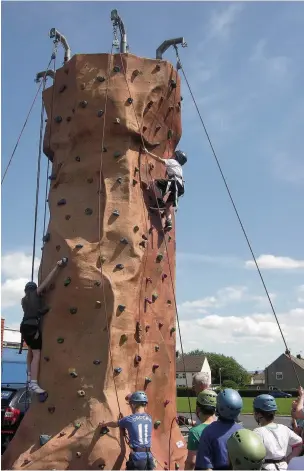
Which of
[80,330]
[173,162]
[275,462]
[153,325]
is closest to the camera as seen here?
[275,462]

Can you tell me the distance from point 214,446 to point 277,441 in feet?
2.13

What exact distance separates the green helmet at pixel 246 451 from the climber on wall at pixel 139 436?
10.7 feet

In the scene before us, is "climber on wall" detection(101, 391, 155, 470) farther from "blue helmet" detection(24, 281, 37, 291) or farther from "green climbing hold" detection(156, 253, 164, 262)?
"green climbing hold" detection(156, 253, 164, 262)

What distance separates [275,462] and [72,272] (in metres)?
4.64

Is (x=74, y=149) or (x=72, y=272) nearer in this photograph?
(x=72, y=272)

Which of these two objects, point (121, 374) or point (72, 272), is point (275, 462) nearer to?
point (121, 374)

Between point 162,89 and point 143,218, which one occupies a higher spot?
point 162,89

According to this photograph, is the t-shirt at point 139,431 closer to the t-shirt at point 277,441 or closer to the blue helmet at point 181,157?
the t-shirt at point 277,441

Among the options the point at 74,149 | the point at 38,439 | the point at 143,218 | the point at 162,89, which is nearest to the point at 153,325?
the point at 143,218

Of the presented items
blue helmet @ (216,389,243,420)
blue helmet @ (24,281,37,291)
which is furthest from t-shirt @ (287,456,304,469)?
blue helmet @ (24,281,37,291)

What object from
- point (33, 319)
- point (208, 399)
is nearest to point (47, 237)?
point (33, 319)

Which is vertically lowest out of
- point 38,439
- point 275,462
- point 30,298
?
point 275,462

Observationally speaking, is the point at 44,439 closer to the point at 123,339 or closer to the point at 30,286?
the point at 123,339

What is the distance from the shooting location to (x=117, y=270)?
827 centimetres
